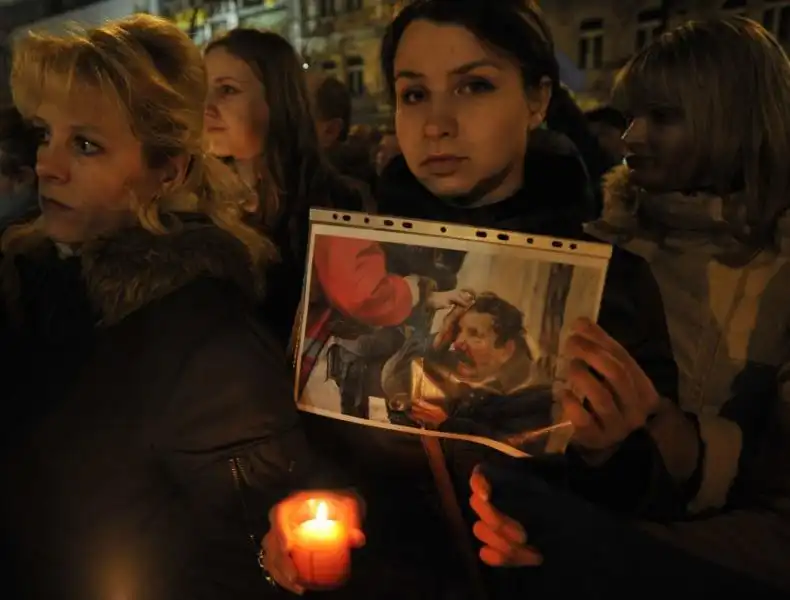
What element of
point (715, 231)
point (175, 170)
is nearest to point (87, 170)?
point (175, 170)

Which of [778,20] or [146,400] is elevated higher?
[778,20]

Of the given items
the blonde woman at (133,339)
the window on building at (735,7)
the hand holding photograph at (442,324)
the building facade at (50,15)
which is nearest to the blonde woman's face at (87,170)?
the blonde woman at (133,339)

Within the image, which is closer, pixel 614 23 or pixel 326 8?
pixel 614 23

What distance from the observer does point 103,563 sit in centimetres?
91

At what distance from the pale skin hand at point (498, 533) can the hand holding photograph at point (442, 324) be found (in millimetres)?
92

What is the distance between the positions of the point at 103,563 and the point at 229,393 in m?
0.27

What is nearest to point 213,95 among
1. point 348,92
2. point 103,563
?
point 348,92

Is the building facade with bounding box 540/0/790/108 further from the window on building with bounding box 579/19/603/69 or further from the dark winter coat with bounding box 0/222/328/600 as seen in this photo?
the dark winter coat with bounding box 0/222/328/600

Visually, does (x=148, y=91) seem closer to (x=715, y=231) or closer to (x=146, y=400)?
(x=146, y=400)

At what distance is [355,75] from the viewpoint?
0.99 m

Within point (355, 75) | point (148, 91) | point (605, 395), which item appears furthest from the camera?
point (355, 75)

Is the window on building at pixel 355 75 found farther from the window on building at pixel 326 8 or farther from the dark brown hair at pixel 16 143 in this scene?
the dark brown hair at pixel 16 143

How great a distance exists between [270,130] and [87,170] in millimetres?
260

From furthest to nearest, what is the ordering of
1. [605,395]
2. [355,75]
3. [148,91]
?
[355,75] → [148,91] → [605,395]
